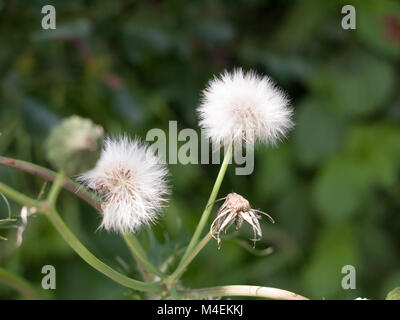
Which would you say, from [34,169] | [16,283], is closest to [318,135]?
[16,283]

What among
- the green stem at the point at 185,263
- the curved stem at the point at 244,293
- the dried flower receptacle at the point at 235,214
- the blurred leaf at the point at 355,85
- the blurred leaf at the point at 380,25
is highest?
the blurred leaf at the point at 380,25

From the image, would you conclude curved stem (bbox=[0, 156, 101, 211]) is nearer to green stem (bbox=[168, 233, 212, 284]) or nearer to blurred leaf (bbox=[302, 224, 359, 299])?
green stem (bbox=[168, 233, 212, 284])

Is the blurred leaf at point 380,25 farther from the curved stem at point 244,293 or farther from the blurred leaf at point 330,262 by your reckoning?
the curved stem at point 244,293

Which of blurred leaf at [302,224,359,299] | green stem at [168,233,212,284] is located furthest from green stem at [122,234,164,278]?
blurred leaf at [302,224,359,299]

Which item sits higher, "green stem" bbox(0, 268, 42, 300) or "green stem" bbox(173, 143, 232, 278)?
"green stem" bbox(173, 143, 232, 278)

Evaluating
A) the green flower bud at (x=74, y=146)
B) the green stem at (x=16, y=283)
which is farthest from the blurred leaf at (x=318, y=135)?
the green flower bud at (x=74, y=146)
